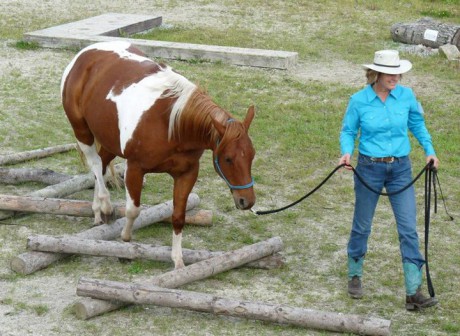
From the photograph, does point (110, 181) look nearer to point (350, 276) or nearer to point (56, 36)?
point (350, 276)

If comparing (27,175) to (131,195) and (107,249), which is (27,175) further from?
(107,249)

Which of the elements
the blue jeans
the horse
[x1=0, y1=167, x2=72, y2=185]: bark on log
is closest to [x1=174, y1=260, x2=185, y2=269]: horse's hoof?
the horse

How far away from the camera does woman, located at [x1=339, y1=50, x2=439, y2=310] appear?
657 centimetres

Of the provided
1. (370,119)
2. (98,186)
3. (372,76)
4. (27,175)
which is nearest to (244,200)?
(370,119)

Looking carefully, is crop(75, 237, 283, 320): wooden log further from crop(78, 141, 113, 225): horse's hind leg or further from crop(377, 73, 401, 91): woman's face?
crop(377, 73, 401, 91): woman's face

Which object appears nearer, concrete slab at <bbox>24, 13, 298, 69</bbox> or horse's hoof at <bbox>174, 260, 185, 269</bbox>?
horse's hoof at <bbox>174, 260, 185, 269</bbox>

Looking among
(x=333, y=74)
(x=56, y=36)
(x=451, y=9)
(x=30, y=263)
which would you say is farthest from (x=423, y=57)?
(x=30, y=263)

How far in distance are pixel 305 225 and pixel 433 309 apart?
2014mm

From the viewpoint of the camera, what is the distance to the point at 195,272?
22.5 feet

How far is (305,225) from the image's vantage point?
8500mm

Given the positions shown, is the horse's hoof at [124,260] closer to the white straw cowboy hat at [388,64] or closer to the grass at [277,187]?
the grass at [277,187]

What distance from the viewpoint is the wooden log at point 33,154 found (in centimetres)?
970

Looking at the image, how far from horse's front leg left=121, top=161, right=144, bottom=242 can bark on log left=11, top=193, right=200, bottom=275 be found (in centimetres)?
14

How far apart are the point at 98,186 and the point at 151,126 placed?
1356 millimetres
